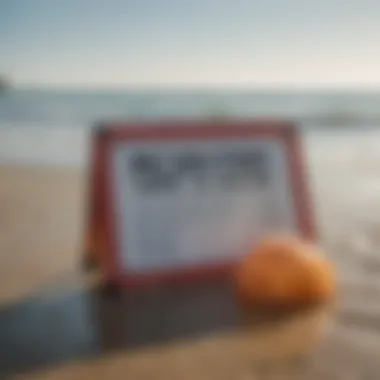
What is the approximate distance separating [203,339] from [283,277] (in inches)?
6.7

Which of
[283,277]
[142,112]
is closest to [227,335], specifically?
[283,277]

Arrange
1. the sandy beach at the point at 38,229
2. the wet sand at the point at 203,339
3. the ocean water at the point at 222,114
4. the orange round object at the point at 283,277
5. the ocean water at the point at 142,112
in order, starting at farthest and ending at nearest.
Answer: the ocean water at the point at 142,112 → the ocean water at the point at 222,114 → the sandy beach at the point at 38,229 → the orange round object at the point at 283,277 → the wet sand at the point at 203,339

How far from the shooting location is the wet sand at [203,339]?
3.21 ft

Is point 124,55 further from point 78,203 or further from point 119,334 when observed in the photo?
point 119,334

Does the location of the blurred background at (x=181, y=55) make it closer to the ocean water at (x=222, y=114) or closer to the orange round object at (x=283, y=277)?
the ocean water at (x=222, y=114)

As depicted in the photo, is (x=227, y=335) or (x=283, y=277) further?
(x=283, y=277)

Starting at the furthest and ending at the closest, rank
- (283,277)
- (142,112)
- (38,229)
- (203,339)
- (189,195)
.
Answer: (142,112) → (38,229) → (189,195) → (283,277) → (203,339)

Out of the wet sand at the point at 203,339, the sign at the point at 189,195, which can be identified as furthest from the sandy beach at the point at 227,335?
the sign at the point at 189,195

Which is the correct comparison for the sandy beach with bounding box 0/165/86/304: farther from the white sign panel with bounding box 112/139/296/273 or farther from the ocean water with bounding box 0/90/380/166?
the ocean water with bounding box 0/90/380/166

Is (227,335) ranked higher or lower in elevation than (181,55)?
lower

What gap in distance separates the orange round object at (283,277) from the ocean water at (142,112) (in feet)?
4.74

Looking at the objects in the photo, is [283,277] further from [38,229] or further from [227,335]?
[38,229]

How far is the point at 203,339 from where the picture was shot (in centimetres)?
108

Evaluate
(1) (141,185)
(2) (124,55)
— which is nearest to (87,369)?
(1) (141,185)
